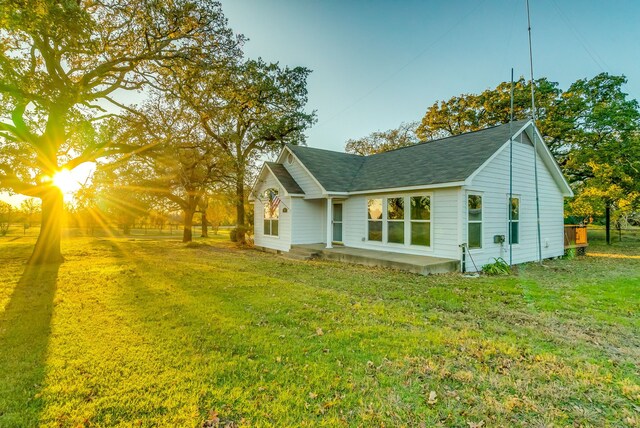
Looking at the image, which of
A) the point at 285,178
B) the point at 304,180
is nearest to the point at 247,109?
the point at 285,178

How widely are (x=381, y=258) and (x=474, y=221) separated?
10.4 ft

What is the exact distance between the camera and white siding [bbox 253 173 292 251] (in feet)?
46.9

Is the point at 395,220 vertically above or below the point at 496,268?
above

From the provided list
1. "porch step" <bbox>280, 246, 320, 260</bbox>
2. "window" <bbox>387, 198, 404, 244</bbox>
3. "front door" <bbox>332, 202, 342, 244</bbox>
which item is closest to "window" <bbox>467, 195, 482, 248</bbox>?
"window" <bbox>387, 198, 404, 244</bbox>

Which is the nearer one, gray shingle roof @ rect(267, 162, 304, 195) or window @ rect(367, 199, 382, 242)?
window @ rect(367, 199, 382, 242)

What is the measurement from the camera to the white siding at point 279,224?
1430 cm

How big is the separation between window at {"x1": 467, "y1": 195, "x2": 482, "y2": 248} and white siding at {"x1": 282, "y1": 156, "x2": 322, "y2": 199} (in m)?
6.00

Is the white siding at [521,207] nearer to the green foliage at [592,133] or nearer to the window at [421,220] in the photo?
the window at [421,220]

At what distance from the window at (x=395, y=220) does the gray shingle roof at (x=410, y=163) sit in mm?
689

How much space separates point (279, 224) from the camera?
49.3ft

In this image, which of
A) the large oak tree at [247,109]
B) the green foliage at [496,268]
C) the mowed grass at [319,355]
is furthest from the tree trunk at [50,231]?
the green foliage at [496,268]

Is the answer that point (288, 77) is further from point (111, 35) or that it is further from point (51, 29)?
point (51, 29)

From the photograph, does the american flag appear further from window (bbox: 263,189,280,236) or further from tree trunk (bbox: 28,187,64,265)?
tree trunk (bbox: 28,187,64,265)

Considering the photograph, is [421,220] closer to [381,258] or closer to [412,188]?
[412,188]
